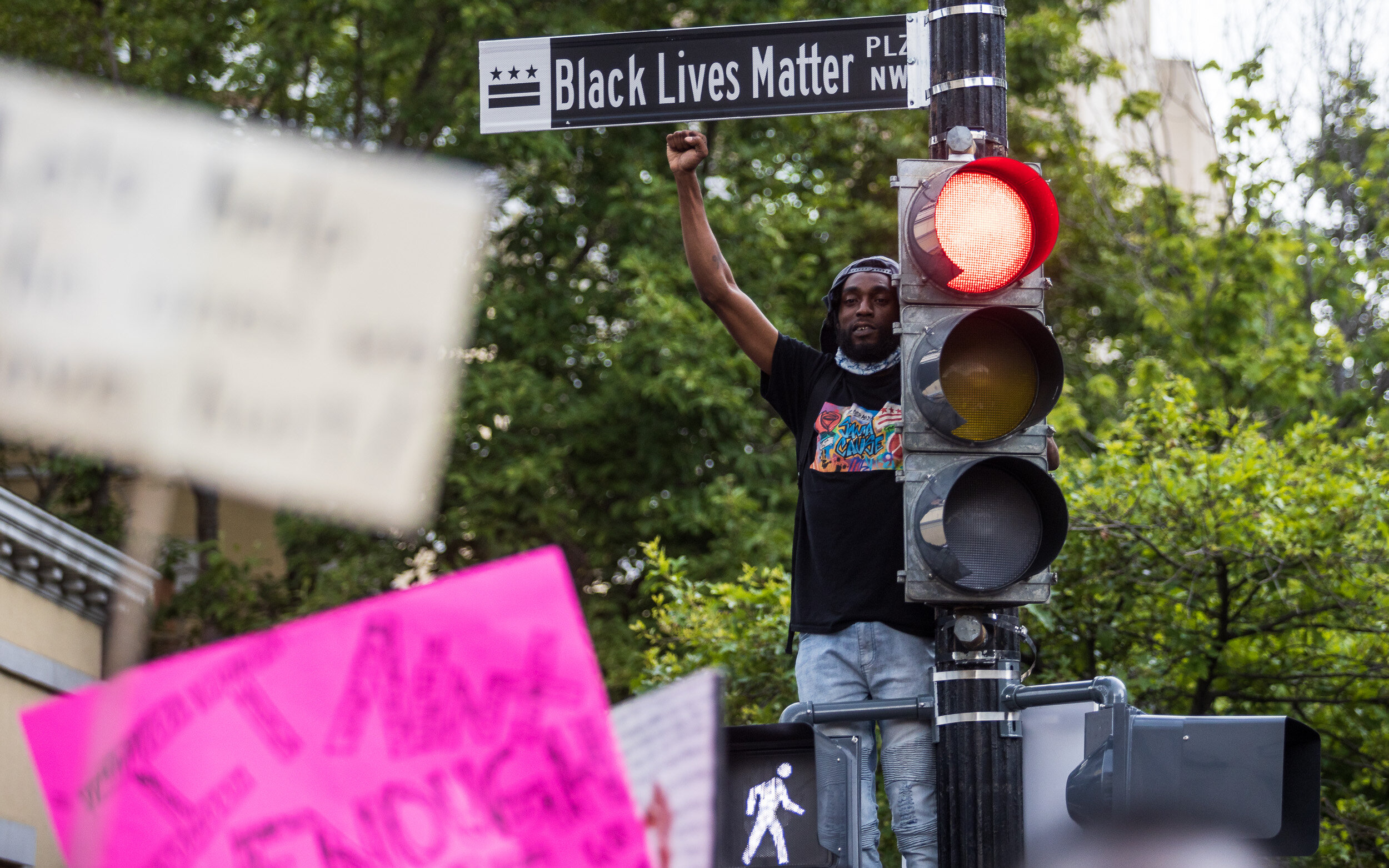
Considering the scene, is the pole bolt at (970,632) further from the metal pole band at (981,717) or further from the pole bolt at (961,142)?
the pole bolt at (961,142)

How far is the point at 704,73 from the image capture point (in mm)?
4219

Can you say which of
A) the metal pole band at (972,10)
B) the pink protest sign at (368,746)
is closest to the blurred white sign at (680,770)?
the pink protest sign at (368,746)

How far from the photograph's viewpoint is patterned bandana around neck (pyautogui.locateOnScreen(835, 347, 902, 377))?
155 inches

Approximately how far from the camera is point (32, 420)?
2.09 metres

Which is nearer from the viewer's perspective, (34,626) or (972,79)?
(972,79)

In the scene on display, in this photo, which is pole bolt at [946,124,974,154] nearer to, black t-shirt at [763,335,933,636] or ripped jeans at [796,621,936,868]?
Answer: black t-shirt at [763,335,933,636]

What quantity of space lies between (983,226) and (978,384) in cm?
36

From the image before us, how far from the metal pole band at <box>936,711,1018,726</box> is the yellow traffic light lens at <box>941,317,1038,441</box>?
585 millimetres

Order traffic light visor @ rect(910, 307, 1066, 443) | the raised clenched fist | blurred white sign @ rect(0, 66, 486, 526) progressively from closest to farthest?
blurred white sign @ rect(0, 66, 486, 526) < traffic light visor @ rect(910, 307, 1066, 443) < the raised clenched fist

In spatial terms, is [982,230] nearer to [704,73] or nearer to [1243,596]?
[704,73]

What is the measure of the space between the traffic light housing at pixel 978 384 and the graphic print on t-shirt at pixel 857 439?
0.99 ft

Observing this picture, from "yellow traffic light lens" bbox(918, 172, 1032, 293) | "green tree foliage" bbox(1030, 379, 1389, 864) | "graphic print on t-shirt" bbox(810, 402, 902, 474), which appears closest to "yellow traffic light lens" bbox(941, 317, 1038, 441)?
"yellow traffic light lens" bbox(918, 172, 1032, 293)

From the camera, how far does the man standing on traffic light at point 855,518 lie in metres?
3.54

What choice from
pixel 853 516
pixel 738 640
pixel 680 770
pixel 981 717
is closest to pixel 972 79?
pixel 853 516
